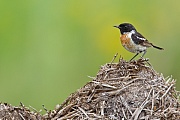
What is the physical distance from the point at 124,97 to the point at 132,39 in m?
1.67

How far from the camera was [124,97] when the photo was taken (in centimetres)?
638

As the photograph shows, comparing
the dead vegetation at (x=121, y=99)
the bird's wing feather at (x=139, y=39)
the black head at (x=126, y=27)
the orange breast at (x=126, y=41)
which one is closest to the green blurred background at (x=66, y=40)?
the orange breast at (x=126, y=41)

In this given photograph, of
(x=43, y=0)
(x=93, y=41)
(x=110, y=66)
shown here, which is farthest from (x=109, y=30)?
(x=110, y=66)

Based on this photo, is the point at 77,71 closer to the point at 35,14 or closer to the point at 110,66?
the point at 35,14

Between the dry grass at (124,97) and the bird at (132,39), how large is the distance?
104 cm

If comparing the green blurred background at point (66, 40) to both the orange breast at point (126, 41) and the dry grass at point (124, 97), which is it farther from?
the dry grass at point (124, 97)

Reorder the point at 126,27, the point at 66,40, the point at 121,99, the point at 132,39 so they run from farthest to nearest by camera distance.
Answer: the point at 66,40
the point at 132,39
the point at 126,27
the point at 121,99

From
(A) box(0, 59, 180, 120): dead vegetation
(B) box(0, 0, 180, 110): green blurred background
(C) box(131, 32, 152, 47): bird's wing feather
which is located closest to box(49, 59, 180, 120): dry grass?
(A) box(0, 59, 180, 120): dead vegetation

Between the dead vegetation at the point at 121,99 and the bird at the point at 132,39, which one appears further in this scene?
the bird at the point at 132,39

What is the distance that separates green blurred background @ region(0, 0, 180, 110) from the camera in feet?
42.8

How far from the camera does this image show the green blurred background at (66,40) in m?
13.0

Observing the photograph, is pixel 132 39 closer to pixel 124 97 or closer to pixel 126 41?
pixel 126 41

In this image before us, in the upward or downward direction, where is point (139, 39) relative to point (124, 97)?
upward

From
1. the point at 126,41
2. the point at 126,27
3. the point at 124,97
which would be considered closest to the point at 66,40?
the point at 126,41
